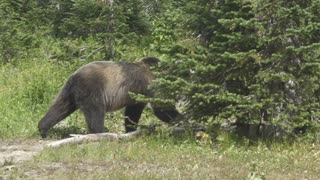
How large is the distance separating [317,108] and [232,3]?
6.97 feet

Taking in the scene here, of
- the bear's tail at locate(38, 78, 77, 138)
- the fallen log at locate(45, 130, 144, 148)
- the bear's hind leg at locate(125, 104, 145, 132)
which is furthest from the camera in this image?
the bear's hind leg at locate(125, 104, 145, 132)

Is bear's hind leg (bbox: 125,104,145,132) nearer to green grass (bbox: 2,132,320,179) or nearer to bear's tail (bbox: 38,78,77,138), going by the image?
bear's tail (bbox: 38,78,77,138)

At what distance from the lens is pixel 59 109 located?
1091cm

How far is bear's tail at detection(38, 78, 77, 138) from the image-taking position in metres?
10.8

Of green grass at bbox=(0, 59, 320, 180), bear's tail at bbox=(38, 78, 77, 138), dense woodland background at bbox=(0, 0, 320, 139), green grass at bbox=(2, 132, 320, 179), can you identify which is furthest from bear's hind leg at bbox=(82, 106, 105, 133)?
dense woodland background at bbox=(0, 0, 320, 139)

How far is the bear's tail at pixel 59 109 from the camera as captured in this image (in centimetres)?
1078

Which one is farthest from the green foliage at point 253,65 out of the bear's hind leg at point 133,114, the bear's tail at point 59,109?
the bear's tail at point 59,109

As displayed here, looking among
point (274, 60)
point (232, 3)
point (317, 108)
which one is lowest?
point (317, 108)

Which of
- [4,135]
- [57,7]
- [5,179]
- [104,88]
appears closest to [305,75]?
[104,88]

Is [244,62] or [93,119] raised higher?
[244,62]

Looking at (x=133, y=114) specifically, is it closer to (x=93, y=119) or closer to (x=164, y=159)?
(x=93, y=119)

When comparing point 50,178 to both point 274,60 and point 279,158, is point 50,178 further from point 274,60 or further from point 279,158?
point 274,60

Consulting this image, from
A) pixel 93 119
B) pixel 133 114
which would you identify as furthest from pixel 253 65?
pixel 133 114

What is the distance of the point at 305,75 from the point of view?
29.1ft
